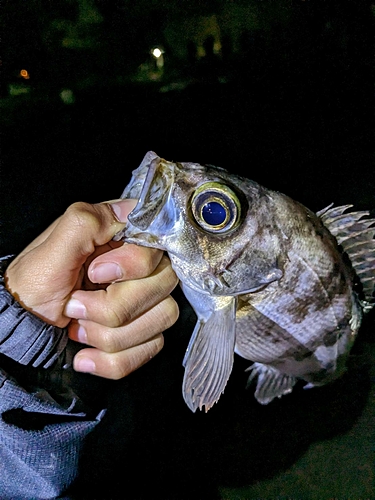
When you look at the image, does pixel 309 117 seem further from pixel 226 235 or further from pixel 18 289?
pixel 18 289

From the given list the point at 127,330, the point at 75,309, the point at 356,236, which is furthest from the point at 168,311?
the point at 356,236

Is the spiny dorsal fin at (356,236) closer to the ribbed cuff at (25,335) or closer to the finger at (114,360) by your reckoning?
the finger at (114,360)

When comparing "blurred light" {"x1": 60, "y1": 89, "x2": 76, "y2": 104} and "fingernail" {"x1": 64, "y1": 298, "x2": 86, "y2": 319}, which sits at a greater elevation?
"blurred light" {"x1": 60, "y1": 89, "x2": 76, "y2": 104}

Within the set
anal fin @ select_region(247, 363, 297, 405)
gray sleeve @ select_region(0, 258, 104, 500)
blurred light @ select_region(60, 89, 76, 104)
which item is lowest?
anal fin @ select_region(247, 363, 297, 405)

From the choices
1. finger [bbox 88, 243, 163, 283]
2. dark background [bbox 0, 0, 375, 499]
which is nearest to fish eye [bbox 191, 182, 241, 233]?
finger [bbox 88, 243, 163, 283]

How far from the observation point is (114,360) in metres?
0.80

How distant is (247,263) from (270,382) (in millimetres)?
551

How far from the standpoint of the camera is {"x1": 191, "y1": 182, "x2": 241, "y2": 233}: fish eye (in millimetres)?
608

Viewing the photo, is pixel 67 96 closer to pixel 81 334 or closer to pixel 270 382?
pixel 81 334

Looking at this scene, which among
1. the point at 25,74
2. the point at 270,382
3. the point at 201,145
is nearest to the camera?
the point at 270,382

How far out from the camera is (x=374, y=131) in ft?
4.91

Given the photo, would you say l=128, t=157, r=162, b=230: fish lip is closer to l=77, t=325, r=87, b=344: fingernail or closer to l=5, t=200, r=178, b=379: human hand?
l=5, t=200, r=178, b=379: human hand

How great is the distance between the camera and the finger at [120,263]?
0.68 metres

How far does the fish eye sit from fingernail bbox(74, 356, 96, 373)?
43 cm
